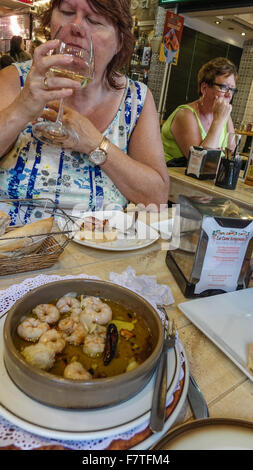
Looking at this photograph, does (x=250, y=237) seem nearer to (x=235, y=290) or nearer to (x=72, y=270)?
(x=235, y=290)

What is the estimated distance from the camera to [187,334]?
2.54 feet

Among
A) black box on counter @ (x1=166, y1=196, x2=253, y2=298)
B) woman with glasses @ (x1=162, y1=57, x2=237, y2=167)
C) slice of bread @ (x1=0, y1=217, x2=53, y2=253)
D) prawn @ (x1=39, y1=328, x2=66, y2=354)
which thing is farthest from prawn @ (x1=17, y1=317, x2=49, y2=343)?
woman with glasses @ (x1=162, y1=57, x2=237, y2=167)

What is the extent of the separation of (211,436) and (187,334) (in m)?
0.29

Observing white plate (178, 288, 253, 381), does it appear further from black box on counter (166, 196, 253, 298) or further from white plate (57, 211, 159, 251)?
white plate (57, 211, 159, 251)

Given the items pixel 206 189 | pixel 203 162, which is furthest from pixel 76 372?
pixel 203 162

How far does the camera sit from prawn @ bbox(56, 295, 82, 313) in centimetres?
66

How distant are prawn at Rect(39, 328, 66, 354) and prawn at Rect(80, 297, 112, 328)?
60mm

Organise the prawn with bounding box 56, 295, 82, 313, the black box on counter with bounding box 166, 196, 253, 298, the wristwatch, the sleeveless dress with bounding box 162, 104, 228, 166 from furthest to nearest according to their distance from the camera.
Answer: the sleeveless dress with bounding box 162, 104, 228, 166 < the wristwatch < the black box on counter with bounding box 166, 196, 253, 298 < the prawn with bounding box 56, 295, 82, 313

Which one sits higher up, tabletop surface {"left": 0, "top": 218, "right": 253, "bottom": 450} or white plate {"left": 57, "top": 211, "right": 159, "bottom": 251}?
white plate {"left": 57, "top": 211, "right": 159, "bottom": 251}

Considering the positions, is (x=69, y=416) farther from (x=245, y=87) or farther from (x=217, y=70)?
(x=245, y=87)

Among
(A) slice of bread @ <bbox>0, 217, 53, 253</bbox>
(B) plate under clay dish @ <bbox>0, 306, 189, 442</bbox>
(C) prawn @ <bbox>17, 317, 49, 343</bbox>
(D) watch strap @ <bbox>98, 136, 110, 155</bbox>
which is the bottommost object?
(B) plate under clay dish @ <bbox>0, 306, 189, 442</bbox>

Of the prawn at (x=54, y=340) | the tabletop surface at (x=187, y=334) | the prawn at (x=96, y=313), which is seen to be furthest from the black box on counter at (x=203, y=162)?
the prawn at (x=54, y=340)

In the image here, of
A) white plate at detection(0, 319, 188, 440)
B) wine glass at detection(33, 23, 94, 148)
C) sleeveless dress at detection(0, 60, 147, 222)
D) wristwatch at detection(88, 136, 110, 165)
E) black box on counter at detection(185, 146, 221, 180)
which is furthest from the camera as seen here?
black box on counter at detection(185, 146, 221, 180)

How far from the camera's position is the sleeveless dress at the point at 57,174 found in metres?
1.51
